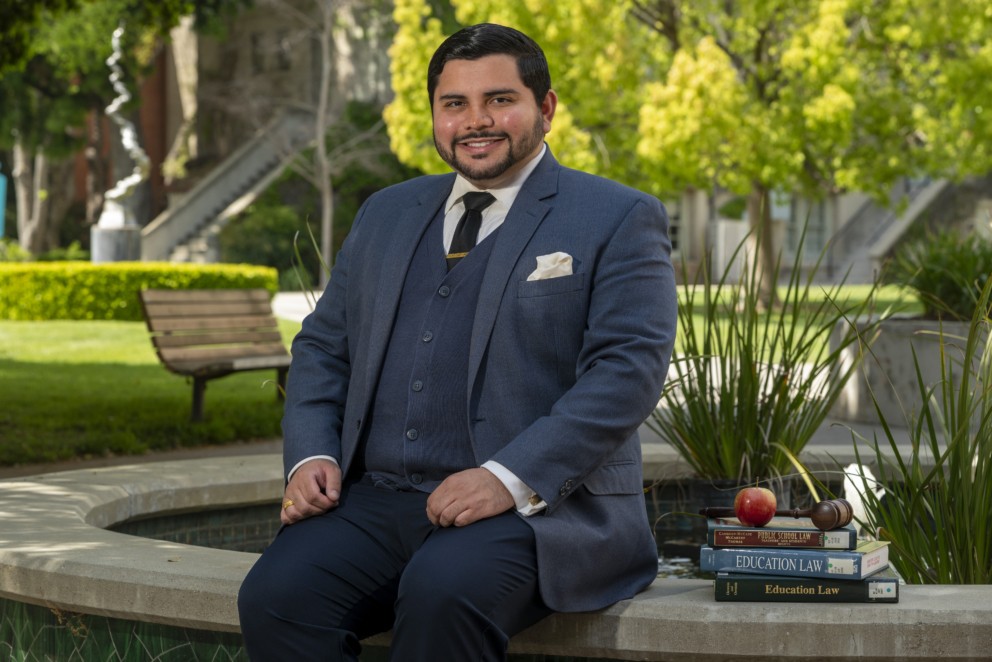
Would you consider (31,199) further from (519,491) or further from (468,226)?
(519,491)

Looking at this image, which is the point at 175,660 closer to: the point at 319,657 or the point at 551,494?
the point at 319,657

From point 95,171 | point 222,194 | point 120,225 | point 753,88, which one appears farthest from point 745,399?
point 95,171

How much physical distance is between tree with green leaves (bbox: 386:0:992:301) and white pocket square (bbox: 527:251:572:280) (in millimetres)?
14394

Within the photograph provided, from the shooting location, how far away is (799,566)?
2.65 meters

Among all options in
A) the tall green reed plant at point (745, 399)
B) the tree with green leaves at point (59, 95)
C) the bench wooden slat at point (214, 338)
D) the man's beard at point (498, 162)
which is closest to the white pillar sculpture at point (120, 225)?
the tree with green leaves at point (59, 95)

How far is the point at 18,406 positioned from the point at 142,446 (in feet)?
6.44

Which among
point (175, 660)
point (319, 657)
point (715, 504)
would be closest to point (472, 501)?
A: point (319, 657)

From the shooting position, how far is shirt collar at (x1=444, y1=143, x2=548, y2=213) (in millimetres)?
3070

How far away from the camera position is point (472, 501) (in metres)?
2.64

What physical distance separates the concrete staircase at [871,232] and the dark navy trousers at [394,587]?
85.5ft

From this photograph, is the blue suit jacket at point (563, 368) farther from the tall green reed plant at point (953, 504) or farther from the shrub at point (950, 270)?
the shrub at point (950, 270)

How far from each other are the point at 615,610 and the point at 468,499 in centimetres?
35

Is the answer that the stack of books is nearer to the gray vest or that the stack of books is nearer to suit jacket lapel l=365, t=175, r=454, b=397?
the gray vest

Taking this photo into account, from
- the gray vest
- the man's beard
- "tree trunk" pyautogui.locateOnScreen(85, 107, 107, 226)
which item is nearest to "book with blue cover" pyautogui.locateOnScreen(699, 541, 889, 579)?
the gray vest
